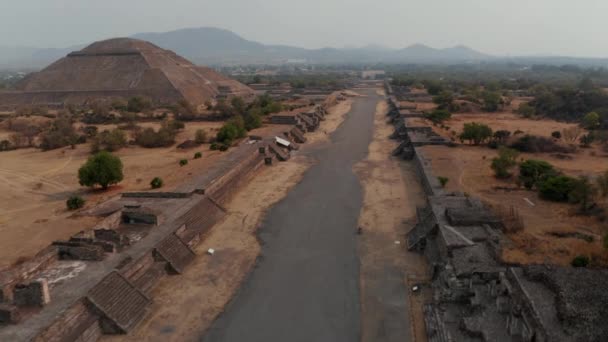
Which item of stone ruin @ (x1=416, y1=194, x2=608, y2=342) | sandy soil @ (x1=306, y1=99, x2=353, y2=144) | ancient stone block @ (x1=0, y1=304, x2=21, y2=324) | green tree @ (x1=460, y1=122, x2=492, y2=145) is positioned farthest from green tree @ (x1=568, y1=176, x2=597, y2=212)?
sandy soil @ (x1=306, y1=99, x2=353, y2=144)

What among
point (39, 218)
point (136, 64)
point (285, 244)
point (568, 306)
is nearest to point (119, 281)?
point (285, 244)

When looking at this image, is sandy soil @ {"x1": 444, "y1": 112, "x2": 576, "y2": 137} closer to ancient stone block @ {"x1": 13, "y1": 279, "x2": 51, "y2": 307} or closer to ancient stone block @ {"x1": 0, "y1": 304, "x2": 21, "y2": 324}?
ancient stone block @ {"x1": 13, "y1": 279, "x2": 51, "y2": 307}

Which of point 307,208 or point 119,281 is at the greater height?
point 119,281

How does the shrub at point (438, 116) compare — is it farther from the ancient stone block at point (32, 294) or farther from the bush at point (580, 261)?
the ancient stone block at point (32, 294)

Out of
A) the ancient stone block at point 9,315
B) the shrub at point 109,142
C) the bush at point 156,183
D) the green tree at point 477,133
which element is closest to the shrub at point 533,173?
the green tree at point 477,133

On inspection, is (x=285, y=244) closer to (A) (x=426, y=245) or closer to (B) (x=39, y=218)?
(A) (x=426, y=245)

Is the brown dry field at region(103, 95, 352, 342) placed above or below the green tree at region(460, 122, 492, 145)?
below
